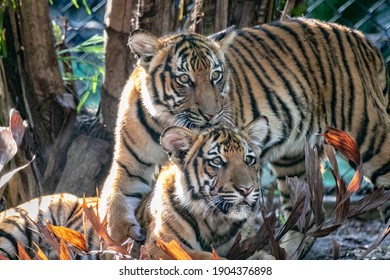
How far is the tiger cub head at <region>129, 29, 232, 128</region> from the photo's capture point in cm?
357

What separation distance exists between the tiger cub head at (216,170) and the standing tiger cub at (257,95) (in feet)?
0.81

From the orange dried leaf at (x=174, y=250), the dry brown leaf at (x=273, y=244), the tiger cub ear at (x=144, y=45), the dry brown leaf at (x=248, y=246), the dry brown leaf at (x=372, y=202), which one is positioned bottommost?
the dry brown leaf at (x=248, y=246)

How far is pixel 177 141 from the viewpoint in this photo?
10.8ft

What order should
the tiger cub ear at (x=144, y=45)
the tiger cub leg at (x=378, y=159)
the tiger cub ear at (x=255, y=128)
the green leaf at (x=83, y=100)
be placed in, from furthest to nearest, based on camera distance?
the green leaf at (x=83, y=100) → the tiger cub leg at (x=378, y=159) → the tiger cub ear at (x=144, y=45) → the tiger cub ear at (x=255, y=128)

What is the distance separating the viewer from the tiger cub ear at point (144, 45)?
3.68 meters

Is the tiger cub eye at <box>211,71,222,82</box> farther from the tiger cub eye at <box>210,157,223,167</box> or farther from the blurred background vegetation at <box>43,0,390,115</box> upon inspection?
the blurred background vegetation at <box>43,0,390,115</box>

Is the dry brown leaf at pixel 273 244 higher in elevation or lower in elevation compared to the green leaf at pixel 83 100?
higher

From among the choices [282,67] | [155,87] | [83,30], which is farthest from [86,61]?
[155,87]

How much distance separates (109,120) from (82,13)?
1418 millimetres

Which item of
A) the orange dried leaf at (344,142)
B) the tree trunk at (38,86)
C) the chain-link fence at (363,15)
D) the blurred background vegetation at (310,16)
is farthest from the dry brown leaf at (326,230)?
the chain-link fence at (363,15)

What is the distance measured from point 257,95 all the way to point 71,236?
152 cm

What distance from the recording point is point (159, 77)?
373 cm

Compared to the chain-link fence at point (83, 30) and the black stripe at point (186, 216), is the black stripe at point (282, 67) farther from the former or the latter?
the chain-link fence at point (83, 30)

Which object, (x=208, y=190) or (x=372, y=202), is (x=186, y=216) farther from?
(x=372, y=202)
